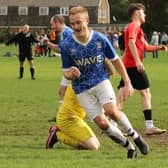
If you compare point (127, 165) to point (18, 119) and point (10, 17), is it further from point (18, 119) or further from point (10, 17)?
point (10, 17)

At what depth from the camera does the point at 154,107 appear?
16406 mm

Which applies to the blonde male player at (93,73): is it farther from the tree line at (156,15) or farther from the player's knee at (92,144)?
the tree line at (156,15)

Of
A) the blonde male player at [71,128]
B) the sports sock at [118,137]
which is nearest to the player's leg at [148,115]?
the blonde male player at [71,128]

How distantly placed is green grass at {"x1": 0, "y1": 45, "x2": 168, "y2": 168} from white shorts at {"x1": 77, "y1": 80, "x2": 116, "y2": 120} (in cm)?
62

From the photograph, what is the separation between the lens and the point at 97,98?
9555 mm

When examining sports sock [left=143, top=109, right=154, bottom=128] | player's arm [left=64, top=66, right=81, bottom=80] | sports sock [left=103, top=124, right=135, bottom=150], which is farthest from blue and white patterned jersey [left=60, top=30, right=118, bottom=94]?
sports sock [left=143, top=109, right=154, bottom=128]

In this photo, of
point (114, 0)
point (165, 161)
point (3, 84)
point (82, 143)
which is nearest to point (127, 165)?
point (165, 161)

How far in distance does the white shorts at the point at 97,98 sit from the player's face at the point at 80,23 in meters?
0.74

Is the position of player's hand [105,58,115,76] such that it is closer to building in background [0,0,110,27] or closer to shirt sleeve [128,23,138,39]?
shirt sleeve [128,23,138,39]

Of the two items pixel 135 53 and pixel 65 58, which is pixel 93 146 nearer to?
pixel 65 58

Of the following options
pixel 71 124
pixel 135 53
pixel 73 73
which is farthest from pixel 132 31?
pixel 73 73

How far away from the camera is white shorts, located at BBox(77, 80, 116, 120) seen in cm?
941

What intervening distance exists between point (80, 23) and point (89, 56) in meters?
0.47

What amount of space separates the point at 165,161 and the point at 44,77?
19.0 metres
